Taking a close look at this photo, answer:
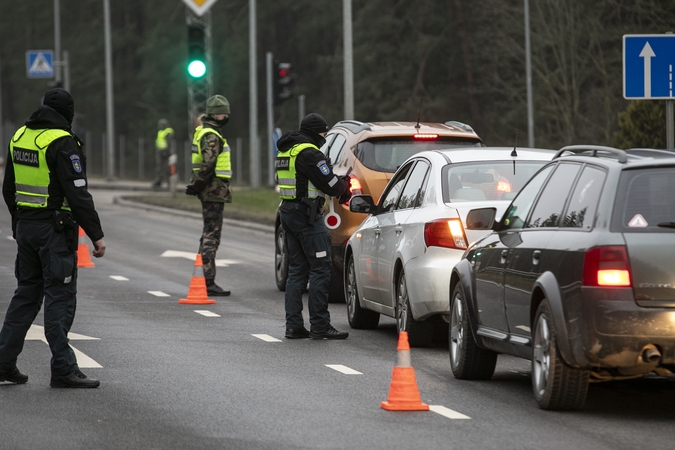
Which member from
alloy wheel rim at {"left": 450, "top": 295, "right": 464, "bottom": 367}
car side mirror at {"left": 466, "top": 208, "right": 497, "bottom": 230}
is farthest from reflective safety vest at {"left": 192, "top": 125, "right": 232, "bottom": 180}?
car side mirror at {"left": 466, "top": 208, "right": 497, "bottom": 230}

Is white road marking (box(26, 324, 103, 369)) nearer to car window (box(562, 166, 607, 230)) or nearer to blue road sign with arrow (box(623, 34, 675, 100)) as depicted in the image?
car window (box(562, 166, 607, 230))

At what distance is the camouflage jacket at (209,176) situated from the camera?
1595 centimetres

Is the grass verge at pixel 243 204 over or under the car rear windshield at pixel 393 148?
under

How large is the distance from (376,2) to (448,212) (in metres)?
48.6

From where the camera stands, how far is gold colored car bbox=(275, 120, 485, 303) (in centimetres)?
1409

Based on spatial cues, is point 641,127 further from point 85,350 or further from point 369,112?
point 369,112

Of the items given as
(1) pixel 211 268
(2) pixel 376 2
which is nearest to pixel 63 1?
(2) pixel 376 2

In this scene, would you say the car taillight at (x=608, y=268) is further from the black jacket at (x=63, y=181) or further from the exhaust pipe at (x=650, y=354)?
the black jacket at (x=63, y=181)

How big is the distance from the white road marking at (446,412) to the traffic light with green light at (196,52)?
700 inches

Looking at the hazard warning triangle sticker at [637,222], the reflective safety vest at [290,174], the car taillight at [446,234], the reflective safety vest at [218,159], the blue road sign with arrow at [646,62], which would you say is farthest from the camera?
the reflective safety vest at [218,159]

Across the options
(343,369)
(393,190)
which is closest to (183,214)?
(393,190)

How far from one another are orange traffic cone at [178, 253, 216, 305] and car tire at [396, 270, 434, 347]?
3.91 metres

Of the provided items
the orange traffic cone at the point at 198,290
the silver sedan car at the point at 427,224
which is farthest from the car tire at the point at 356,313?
the orange traffic cone at the point at 198,290

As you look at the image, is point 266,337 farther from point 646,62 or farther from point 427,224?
point 646,62
